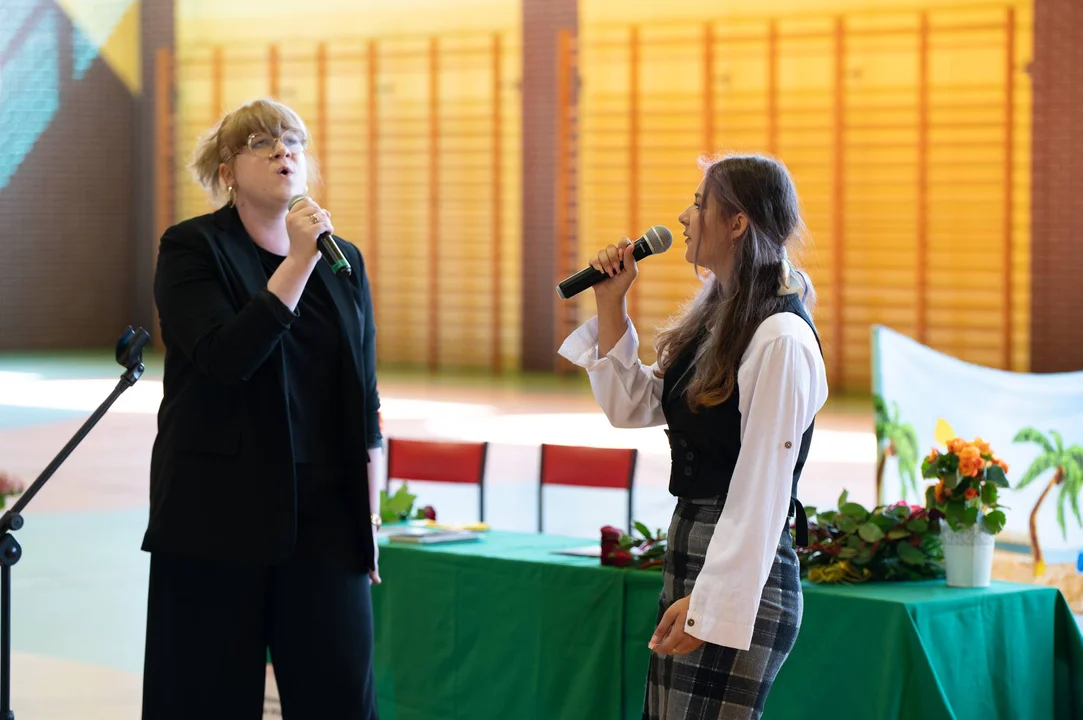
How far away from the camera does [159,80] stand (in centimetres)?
1461

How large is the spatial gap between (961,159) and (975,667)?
886cm

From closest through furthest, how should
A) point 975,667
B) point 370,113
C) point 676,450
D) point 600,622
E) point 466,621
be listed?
point 676,450 → point 975,667 → point 600,622 → point 466,621 → point 370,113

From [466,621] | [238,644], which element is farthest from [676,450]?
[466,621]

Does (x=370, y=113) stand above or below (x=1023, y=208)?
above

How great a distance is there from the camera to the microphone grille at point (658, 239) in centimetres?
216

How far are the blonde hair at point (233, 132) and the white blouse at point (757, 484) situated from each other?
85cm

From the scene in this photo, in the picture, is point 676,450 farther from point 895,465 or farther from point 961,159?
point 961,159

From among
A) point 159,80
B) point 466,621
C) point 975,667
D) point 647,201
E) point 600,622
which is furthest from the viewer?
point 159,80

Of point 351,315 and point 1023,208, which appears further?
point 1023,208

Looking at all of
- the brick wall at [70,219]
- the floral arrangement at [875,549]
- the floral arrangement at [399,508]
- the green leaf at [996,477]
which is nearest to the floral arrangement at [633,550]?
the floral arrangement at [875,549]

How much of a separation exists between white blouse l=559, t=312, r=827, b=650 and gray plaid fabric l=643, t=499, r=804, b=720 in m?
0.07

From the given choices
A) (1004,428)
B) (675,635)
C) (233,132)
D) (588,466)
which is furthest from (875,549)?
(1004,428)

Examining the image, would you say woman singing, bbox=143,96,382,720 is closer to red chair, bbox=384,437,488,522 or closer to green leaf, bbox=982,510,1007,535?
green leaf, bbox=982,510,1007,535

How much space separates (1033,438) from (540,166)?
27.3 ft
